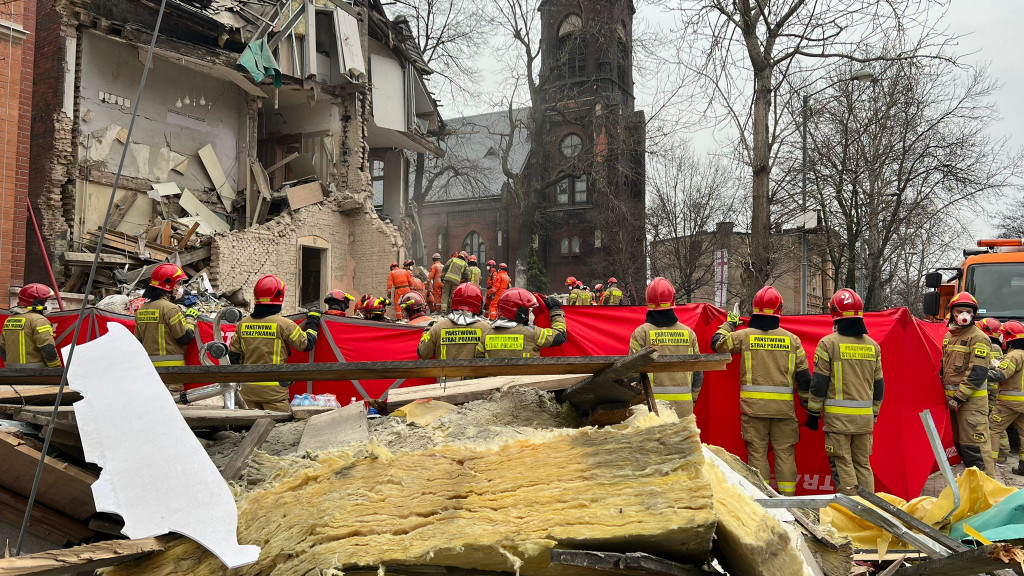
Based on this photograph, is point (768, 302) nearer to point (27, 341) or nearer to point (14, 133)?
point (27, 341)

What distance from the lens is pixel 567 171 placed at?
123 ft

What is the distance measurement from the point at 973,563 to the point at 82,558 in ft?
8.46

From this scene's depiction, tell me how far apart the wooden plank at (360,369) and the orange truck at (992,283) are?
11.7 m

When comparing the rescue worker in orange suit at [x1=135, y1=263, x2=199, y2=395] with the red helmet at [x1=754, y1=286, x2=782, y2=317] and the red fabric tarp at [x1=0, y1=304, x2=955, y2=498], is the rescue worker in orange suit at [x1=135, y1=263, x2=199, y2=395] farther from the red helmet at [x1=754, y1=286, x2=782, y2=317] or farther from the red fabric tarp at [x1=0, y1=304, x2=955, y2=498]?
the red helmet at [x1=754, y1=286, x2=782, y2=317]

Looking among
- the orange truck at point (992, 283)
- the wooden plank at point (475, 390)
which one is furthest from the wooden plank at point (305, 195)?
the wooden plank at point (475, 390)

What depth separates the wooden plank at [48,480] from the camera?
2264 millimetres

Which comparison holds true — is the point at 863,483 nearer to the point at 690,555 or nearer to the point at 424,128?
the point at 690,555

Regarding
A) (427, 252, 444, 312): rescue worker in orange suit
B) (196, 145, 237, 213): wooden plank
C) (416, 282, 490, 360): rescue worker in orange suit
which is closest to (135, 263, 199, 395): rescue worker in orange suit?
(416, 282, 490, 360): rescue worker in orange suit

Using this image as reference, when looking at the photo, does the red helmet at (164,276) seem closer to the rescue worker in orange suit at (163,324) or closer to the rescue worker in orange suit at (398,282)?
the rescue worker in orange suit at (163,324)

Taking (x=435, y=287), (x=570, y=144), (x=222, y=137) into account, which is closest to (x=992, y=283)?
(x=435, y=287)

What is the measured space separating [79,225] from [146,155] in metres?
2.60

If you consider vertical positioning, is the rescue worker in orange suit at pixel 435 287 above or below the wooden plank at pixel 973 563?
above

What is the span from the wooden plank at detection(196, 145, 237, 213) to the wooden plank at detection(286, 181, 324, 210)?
174 cm

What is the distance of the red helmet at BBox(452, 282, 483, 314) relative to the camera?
22.0ft
